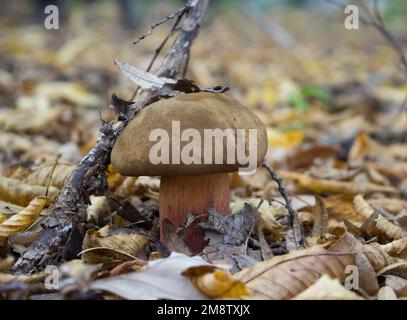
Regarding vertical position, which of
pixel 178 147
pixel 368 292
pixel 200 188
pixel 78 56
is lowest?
pixel 368 292

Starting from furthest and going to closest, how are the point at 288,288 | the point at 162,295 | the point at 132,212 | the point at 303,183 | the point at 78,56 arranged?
the point at 78,56 → the point at 303,183 → the point at 132,212 → the point at 288,288 → the point at 162,295

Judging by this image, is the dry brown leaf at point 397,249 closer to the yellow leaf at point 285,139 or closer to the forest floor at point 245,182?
the forest floor at point 245,182

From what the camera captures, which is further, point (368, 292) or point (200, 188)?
point (200, 188)

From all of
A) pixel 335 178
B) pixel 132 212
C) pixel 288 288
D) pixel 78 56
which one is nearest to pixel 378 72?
pixel 78 56

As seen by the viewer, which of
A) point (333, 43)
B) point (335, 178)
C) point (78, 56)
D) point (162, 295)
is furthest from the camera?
point (333, 43)

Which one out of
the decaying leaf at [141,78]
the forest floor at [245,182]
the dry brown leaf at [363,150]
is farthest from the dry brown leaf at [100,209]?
the dry brown leaf at [363,150]

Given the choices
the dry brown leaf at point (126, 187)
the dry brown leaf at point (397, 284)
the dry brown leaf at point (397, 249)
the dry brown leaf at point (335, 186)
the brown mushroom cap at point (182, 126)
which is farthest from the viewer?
the dry brown leaf at point (335, 186)

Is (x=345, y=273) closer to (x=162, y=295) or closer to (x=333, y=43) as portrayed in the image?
(x=162, y=295)

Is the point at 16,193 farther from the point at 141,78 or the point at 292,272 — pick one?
the point at 292,272
